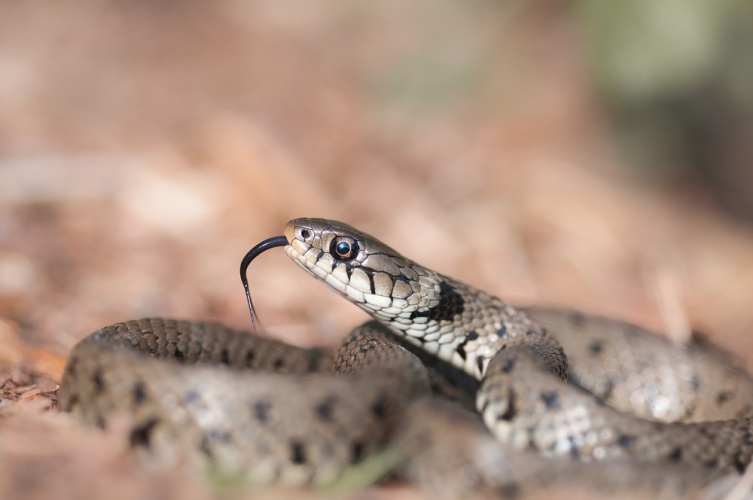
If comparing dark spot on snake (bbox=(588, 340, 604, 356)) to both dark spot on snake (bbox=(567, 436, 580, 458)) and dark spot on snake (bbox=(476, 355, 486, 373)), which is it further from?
dark spot on snake (bbox=(567, 436, 580, 458))

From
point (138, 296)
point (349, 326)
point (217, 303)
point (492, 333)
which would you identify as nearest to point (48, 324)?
point (138, 296)

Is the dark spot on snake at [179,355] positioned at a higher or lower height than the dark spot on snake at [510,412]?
higher

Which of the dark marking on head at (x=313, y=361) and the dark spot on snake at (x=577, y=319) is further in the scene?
the dark spot on snake at (x=577, y=319)

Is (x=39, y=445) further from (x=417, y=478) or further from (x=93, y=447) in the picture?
(x=417, y=478)

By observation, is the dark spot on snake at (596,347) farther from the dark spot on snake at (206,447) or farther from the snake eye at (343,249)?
the dark spot on snake at (206,447)

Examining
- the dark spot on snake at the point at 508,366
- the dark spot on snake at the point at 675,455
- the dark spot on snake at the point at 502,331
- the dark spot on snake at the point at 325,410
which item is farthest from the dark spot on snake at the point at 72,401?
the dark spot on snake at the point at 675,455

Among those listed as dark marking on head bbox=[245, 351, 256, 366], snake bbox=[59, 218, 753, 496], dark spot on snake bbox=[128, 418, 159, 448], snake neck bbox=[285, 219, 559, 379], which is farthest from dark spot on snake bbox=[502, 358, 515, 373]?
dark spot on snake bbox=[128, 418, 159, 448]

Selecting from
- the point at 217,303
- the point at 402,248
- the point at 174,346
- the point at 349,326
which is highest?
the point at 402,248
